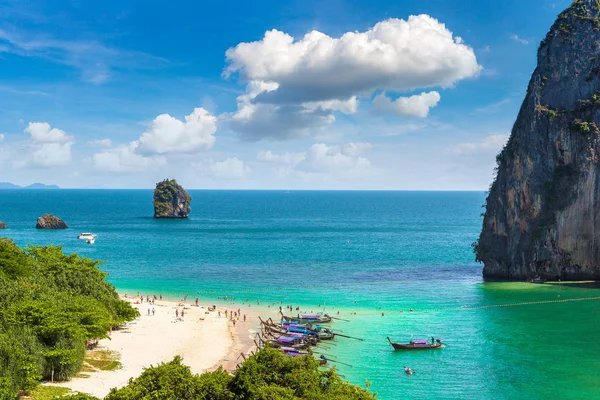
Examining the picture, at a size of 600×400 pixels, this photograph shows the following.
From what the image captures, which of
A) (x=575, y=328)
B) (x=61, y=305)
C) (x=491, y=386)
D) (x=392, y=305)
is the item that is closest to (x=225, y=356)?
(x=61, y=305)

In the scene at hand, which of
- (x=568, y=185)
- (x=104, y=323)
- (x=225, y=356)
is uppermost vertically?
(x=568, y=185)

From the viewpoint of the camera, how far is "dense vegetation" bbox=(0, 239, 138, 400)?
3111 cm

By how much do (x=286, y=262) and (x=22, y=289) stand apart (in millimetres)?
62228

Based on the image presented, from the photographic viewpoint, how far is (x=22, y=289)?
4131cm

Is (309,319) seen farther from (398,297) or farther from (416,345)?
(398,297)

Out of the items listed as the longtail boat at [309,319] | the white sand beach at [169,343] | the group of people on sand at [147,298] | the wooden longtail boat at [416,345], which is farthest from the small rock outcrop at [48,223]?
the wooden longtail boat at [416,345]

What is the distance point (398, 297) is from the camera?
70.6 m

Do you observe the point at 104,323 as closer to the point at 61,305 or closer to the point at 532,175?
the point at 61,305

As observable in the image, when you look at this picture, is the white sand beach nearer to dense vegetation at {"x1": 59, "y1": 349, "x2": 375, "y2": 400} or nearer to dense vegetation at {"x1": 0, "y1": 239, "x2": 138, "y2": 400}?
dense vegetation at {"x1": 0, "y1": 239, "x2": 138, "y2": 400}

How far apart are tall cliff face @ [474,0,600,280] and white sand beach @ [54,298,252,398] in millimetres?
46179

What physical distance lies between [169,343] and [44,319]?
1545 centimetres

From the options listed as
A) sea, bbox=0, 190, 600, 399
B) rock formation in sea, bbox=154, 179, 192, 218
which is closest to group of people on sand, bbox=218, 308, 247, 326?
sea, bbox=0, 190, 600, 399

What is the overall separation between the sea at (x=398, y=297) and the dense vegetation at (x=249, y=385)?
12.3 feet

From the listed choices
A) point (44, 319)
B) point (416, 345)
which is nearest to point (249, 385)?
point (44, 319)
